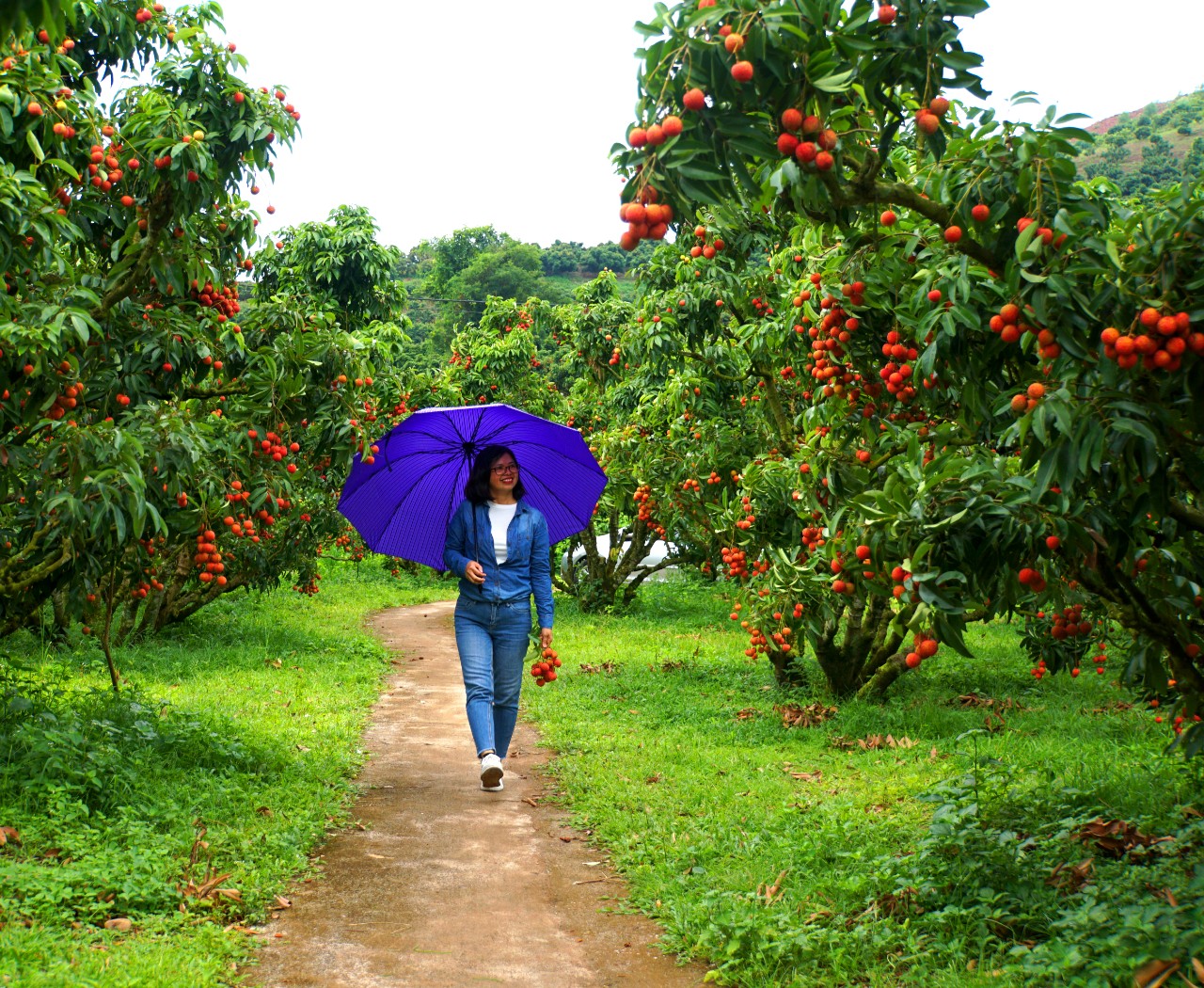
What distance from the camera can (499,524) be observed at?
6207mm

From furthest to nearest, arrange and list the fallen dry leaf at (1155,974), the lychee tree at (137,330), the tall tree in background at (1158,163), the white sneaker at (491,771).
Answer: the tall tree in background at (1158,163)
the white sneaker at (491,771)
the lychee tree at (137,330)
the fallen dry leaf at (1155,974)

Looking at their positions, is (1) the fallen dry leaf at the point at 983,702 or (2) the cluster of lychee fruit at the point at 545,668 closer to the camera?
(2) the cluster of lychee fruit at the point at 545,668

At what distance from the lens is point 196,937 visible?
3771mm

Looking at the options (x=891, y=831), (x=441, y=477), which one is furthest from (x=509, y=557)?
(x=891, y=831)

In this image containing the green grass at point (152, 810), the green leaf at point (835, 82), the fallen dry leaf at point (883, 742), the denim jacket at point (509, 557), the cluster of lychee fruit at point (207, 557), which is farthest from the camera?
the fallen dry leaf at point (883, 742)

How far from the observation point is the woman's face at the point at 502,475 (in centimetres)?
620

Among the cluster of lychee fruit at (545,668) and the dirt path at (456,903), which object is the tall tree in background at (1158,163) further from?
the dirt path at (456,903)

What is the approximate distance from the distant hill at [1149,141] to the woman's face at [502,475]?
39.2 metres

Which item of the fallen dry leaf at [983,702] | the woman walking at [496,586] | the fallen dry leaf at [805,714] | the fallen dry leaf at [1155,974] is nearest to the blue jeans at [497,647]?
the woman walking at [496,586]

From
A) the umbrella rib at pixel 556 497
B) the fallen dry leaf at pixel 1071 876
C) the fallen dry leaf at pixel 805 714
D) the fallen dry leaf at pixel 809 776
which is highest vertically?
the umbrella rib at pixel 556 497

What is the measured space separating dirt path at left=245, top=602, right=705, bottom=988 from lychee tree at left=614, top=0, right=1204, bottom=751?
1680mm

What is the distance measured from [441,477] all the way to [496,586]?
1.09 metres

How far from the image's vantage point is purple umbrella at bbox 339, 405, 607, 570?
6621mm

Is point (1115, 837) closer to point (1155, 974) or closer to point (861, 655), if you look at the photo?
point (1155, 974)
